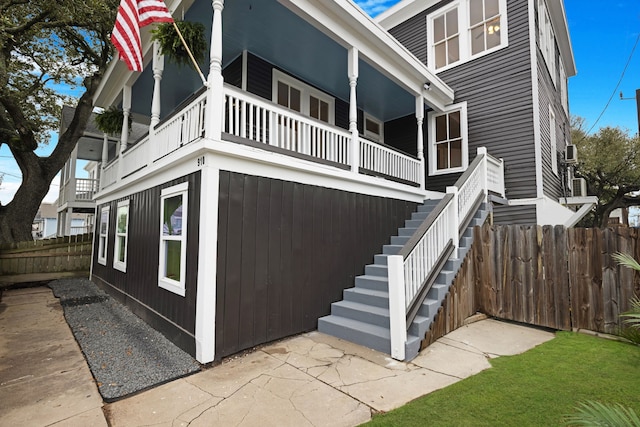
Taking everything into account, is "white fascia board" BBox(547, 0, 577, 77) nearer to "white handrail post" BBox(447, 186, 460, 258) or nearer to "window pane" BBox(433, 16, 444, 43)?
"window pane" BBox(433, 16, 444, 43)

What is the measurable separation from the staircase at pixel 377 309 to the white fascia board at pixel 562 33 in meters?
8.08

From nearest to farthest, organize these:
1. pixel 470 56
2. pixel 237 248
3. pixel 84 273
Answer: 1. pixel 237 248
2. pixel 470 56
3. pixel 84 273

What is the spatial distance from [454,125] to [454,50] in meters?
2.11

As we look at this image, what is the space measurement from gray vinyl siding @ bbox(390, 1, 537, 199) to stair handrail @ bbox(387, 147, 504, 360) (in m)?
2.15

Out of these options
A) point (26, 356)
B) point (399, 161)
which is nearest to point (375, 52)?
point (399, 161)

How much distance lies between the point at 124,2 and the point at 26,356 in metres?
4.65

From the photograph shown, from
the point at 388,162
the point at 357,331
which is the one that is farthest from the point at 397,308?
the point at 388,162

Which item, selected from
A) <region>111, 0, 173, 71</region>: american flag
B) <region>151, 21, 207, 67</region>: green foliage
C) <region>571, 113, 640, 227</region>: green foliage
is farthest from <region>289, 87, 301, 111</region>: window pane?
<region>571, 113, 640, 227</region>: green foliage

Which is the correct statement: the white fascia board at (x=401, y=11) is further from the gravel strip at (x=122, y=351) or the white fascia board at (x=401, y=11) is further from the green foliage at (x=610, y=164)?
the green foliage at (x=610, y=164)

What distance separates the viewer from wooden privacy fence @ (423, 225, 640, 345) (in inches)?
161

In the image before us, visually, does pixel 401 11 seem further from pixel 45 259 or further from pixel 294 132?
pixel 45 259

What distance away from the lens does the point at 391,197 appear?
247 inches

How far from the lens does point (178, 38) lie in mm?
4539

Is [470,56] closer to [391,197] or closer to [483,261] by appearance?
[391,197]
